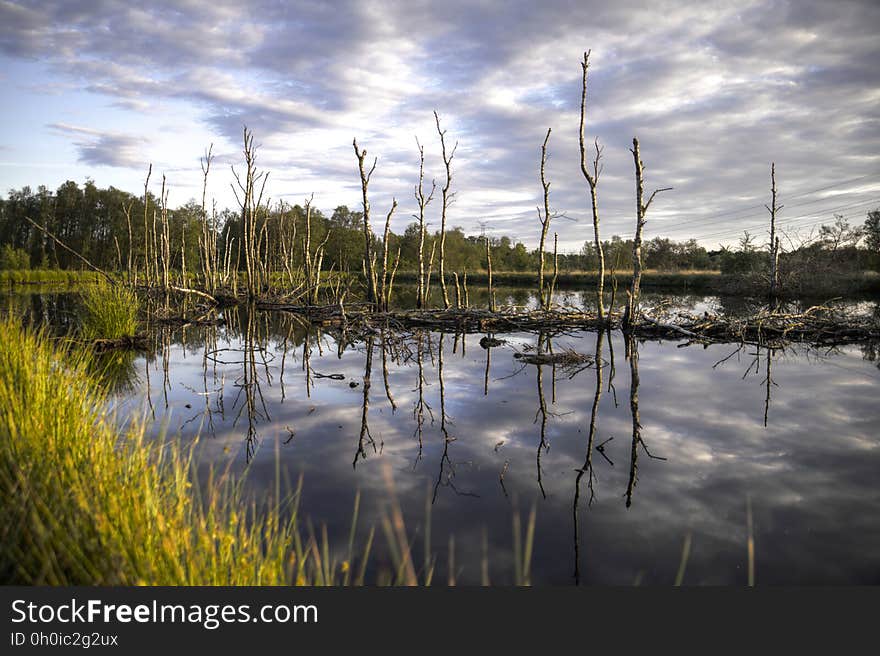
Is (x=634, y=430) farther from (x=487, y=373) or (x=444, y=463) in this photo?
(x=487, y=373)

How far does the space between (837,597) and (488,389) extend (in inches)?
243

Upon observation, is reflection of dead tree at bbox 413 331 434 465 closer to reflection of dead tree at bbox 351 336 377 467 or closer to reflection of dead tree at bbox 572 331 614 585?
reflection of dead tree at bbox 351 336 377 467

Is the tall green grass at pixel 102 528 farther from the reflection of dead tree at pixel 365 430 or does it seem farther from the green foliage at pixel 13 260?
the green foliage at pixel 13 260

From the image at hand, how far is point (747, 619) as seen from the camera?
2.54 metres

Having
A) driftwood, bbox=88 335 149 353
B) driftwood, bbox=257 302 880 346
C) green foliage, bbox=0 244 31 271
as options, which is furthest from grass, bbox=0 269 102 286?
driftwood, bbox=88 335 149 353

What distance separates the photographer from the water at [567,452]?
373 centimetres

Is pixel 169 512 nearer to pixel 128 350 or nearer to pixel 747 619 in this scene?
pixel 747 619

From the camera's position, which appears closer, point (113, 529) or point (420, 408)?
point (113, 529)

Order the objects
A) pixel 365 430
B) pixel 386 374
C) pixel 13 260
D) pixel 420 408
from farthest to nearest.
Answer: pixel 13 260
pixel 386 374
pixel 420 408
pixel 365 430

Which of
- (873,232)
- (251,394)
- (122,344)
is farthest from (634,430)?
(873,232)

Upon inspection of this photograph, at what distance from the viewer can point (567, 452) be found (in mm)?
5754

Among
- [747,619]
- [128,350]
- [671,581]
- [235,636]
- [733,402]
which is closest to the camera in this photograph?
[235,636]

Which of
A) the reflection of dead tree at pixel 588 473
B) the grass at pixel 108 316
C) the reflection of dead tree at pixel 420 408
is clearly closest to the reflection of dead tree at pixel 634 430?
the reflection of dead tree at pixel 588 473

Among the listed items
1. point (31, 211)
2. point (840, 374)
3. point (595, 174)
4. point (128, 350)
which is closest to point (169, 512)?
point (128, 350)
